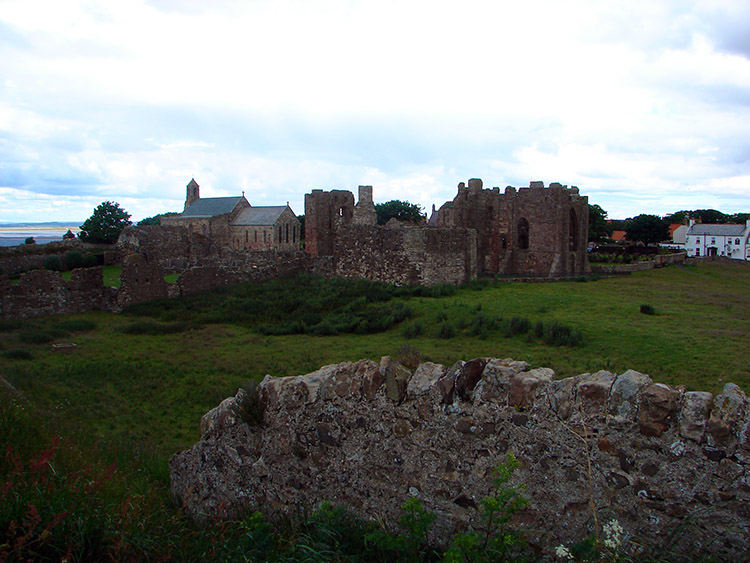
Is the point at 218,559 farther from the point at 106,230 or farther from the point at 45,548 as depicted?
the point at 106,230

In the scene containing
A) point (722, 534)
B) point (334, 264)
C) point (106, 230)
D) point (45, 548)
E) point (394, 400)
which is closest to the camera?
point (45, 548)

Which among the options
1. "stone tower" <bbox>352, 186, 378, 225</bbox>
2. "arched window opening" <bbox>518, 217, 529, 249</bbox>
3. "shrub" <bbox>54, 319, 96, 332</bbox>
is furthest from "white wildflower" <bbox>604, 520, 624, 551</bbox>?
"arched window opening" <bbox>518, 217, 529, 249</bbox>

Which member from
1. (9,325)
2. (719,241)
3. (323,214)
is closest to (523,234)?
(323,214)

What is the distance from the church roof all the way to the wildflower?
57.2 metres

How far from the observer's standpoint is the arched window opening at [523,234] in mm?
38469

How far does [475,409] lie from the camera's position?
484 cm

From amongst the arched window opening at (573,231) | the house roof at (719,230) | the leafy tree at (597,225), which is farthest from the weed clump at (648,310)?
the house roof at (719,230)

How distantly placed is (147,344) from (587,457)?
49.2ft

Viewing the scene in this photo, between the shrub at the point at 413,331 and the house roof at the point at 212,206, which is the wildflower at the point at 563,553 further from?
the house roof at the point at 212,206

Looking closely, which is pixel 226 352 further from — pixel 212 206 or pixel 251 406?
pixel 212 206

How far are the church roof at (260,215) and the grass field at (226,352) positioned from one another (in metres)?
38.6

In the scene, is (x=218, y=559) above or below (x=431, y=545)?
above

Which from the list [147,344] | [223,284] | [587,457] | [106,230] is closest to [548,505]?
[587,457]

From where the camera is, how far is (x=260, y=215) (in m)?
61.6
